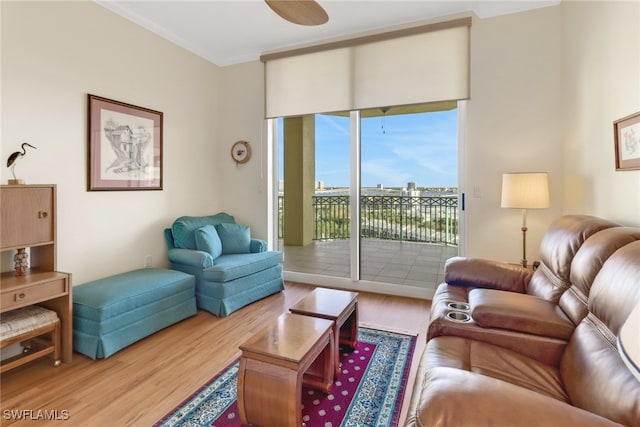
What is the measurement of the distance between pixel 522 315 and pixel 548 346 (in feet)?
0.53

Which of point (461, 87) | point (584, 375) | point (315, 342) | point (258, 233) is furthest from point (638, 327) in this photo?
point (258, 233)

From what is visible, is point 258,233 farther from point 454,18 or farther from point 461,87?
point 454,18

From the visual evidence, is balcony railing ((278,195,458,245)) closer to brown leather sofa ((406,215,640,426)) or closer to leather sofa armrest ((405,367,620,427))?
brown leather sofa ((406,215,640,426))

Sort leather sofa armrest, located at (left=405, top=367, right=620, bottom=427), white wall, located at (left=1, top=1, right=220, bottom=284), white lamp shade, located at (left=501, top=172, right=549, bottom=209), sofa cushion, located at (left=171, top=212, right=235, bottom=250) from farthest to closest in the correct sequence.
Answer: sofa cushion, located at (left=171, top=212, right=235, bottom=250)
white lamp shade, located at (left=501, top=172, right=549, bottom=209)
white wall, located at (left=1, top=1, right=220, bottom=284)
leather sofa armrest, located at (left=405, top=367, right=620, bottom=427)

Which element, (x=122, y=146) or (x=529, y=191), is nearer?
(x=529, y=191)

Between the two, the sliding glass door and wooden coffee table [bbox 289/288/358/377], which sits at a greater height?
the sliding glass door

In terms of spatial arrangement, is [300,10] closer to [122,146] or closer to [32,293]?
[122,146]

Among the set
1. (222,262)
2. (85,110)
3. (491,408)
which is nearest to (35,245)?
(85,110)

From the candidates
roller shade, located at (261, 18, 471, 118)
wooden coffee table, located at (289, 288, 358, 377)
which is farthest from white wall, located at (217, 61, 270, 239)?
wooden coffee table, located at (289, 288, 358, 377)

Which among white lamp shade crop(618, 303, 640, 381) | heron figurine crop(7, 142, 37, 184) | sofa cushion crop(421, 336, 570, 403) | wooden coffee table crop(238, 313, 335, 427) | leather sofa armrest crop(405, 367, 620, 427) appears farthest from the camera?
heron figurine crop(7, 142, 37, 184)

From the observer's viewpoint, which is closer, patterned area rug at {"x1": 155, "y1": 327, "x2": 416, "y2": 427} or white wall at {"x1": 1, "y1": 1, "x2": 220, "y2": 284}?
patterned area rug at {"x1": 155, "y1": 327, "x2": 416, "y2": 427}

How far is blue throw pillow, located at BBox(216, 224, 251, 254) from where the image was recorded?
3.73m

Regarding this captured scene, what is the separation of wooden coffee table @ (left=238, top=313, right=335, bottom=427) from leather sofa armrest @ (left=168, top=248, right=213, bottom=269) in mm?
1601

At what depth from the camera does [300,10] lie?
205 cm
